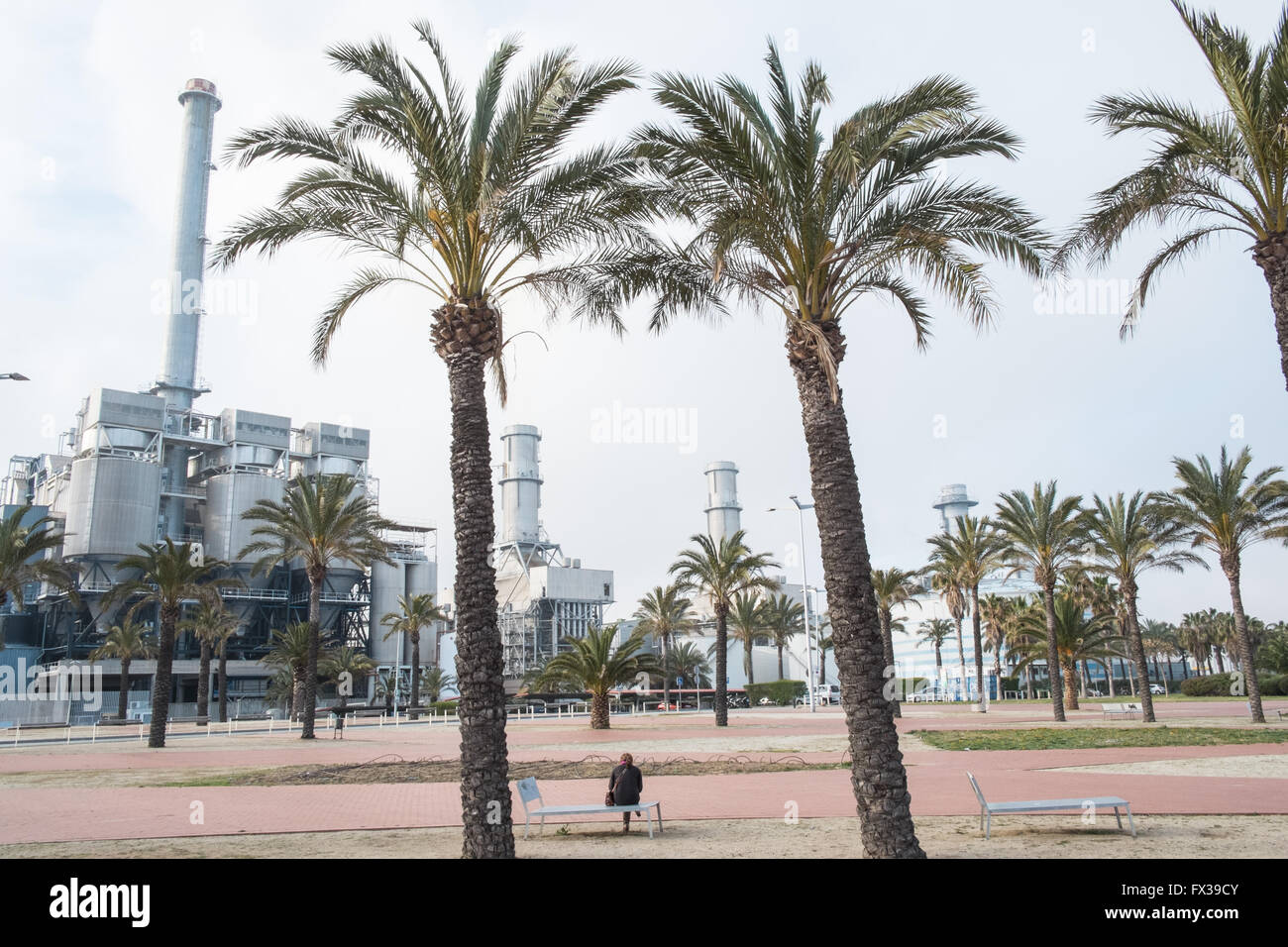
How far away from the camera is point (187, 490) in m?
83.2

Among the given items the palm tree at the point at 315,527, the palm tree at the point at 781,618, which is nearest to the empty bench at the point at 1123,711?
the palm tree at the point at 781,618

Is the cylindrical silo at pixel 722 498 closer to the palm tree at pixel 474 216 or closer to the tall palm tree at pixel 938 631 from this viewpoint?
the tall palm tree at pixel 938 631

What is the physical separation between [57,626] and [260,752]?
6046 centimetres

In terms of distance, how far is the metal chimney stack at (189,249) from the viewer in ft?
257

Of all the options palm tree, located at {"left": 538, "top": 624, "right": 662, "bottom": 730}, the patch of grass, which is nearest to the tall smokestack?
palm tree, located at {"left": 538, "top": 624, "right": 662, "bottom": 730}

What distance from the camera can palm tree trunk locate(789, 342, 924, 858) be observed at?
8172mm

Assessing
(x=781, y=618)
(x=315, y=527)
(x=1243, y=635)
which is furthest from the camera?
(x=781, y=618)

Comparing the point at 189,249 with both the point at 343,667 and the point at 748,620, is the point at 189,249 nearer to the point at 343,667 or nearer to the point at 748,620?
the point at 343,667

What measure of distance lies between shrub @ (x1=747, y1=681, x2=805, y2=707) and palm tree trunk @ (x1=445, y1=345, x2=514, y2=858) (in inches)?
2427

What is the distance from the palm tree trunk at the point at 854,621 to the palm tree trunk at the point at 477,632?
3328 mm

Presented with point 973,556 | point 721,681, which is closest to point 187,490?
point 721,681

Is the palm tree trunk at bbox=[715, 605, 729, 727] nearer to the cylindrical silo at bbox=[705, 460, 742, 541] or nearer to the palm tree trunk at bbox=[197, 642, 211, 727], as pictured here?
the palm tree trunk at bbox=[197, 642, 211, 727]

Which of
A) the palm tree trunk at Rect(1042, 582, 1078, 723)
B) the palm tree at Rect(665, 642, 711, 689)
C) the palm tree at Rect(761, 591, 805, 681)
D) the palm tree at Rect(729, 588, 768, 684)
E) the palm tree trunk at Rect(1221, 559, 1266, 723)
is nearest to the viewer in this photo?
the palm tree trunk at Rect(1221, 559, 1266, 723)

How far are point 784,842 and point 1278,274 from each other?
8958mm
